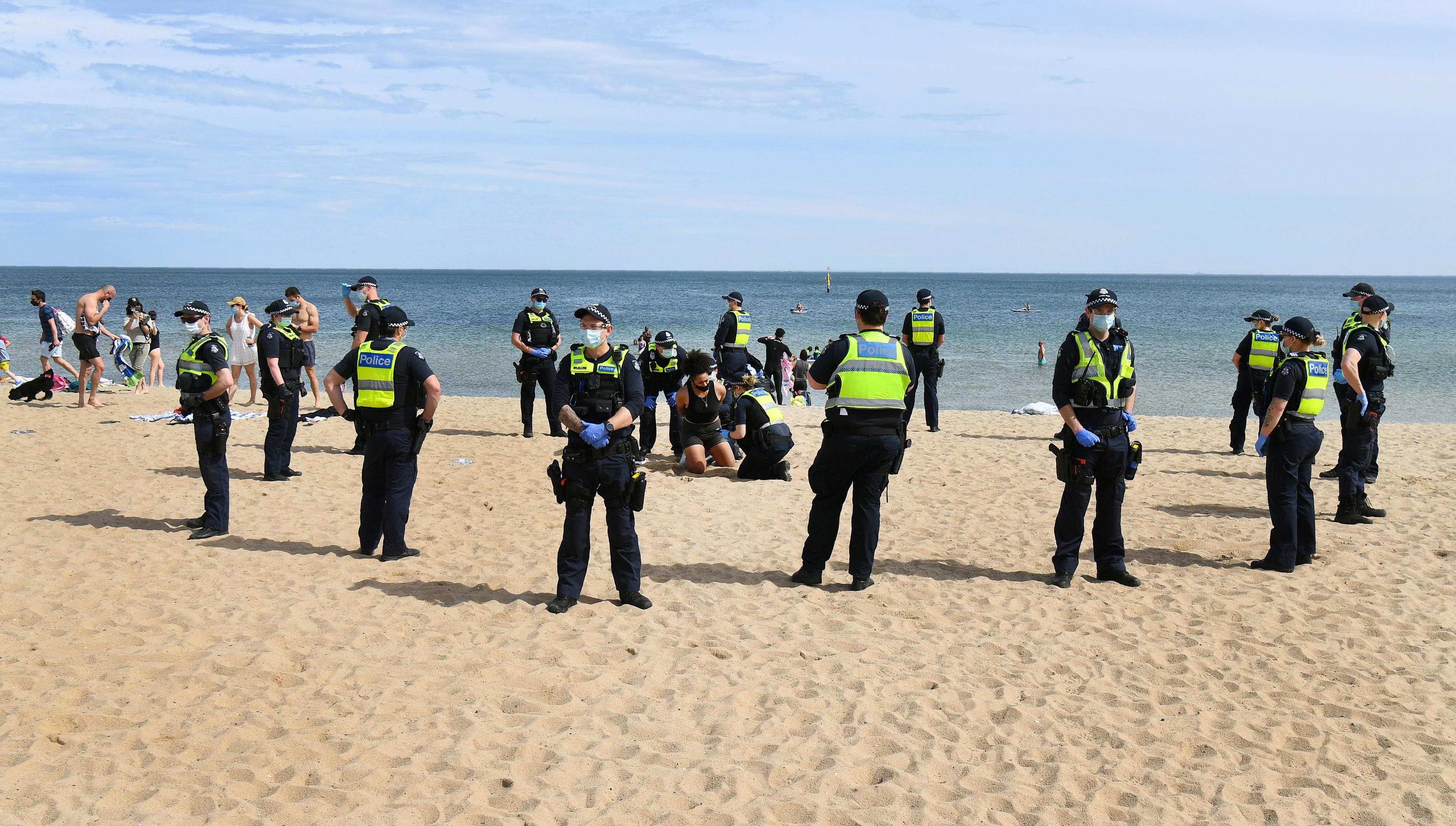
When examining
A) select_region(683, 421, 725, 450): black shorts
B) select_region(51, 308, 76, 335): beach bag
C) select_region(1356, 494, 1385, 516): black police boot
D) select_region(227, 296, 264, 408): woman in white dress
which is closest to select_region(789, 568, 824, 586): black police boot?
select_region(683, 421, 725, 450): black shorts

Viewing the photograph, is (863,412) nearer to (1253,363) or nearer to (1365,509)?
(1365,509)

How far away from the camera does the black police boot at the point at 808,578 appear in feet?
23.8

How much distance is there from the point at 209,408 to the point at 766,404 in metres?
A: 5.65

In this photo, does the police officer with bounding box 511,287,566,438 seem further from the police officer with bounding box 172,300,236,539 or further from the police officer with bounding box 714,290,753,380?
the police officer with bounding box 172,300,236,539

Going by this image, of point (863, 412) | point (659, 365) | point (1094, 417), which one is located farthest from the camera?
point (659, 365)

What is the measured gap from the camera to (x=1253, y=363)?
12844 millimetres

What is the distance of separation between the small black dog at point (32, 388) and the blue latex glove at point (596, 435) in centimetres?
1499

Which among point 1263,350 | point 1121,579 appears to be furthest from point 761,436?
point 1263,350

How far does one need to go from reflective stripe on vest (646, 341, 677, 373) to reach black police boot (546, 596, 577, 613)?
5.41 m

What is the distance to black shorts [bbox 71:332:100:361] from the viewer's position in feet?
52.1

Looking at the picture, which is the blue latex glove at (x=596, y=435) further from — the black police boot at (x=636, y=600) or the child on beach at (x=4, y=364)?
the child on beach at (x=4, y=364)

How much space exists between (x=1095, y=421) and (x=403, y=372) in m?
5.07

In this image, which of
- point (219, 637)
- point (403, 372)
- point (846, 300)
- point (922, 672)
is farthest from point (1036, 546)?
point (846, 300)

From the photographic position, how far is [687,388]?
11195mm
